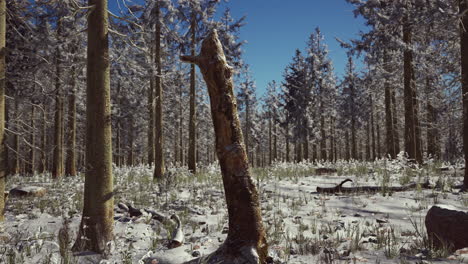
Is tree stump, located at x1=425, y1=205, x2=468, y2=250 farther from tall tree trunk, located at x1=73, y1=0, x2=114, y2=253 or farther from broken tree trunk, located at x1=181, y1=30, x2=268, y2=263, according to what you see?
tall tree trunk, located at x1=73, y1=0, x2=114, y2=253

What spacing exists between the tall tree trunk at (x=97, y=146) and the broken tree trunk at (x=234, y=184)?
1958 mm

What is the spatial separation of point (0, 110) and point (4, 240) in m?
2.33

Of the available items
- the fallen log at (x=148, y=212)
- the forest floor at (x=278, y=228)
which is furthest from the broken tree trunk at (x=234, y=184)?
the fallen log at (x=148, y=212)

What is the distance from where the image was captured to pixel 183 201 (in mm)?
7234

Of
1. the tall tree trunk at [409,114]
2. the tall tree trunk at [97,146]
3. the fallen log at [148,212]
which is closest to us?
the tall tree trunk at [97,146]

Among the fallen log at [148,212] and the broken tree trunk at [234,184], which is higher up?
the broken tree trunk at [234,184]

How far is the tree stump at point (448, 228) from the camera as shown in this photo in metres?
3.31

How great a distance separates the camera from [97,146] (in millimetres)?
4270

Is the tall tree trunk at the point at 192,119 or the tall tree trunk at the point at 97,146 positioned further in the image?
the tall tree trunk at the point at 192,119

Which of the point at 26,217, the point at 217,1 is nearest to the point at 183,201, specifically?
the point at 26,217

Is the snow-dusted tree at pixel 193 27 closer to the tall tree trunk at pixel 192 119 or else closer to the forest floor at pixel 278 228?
the tall tree trunk at pixel 192 119

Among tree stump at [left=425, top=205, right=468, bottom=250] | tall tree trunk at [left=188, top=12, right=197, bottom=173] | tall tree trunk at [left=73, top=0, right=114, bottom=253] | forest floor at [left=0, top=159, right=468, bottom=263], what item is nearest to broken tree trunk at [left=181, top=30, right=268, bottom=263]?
forest floor at [left=0, top=159, right=468, bottom=263]

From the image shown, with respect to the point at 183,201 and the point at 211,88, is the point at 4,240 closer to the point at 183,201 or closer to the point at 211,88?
the point at 183,201

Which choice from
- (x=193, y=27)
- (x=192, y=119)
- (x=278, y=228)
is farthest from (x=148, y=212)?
(x=193, y=27)
